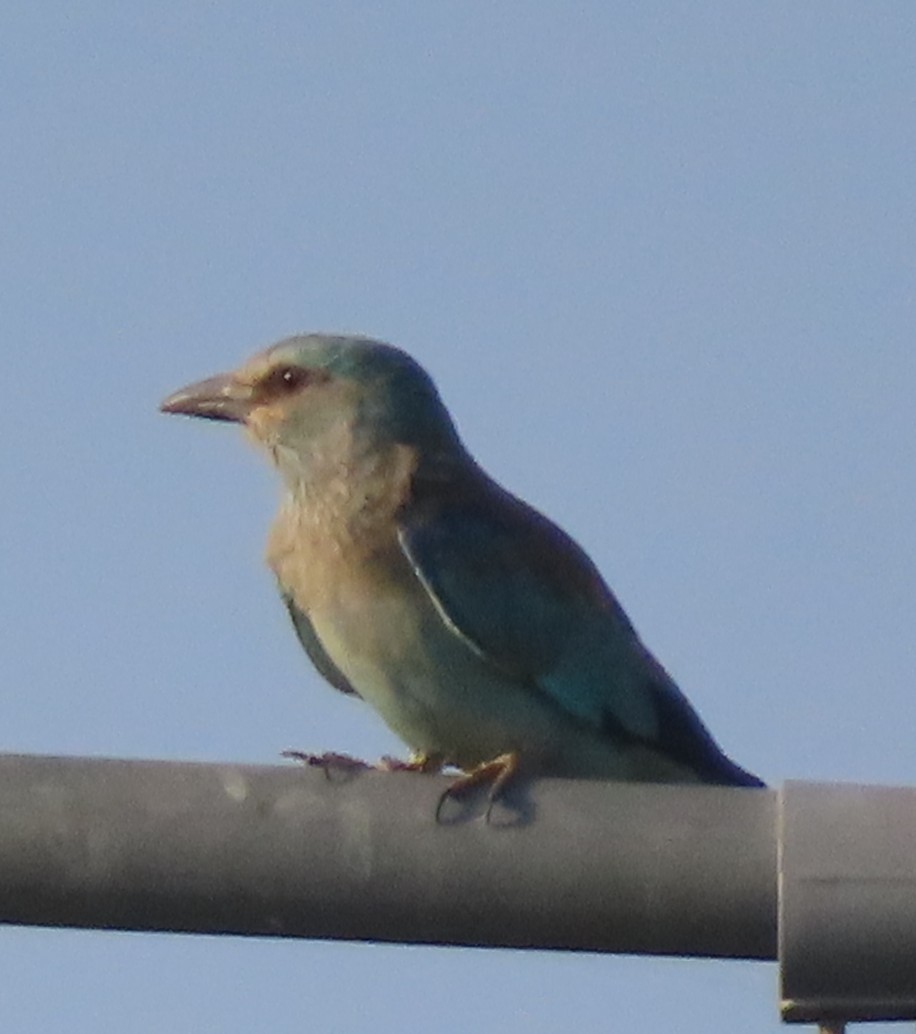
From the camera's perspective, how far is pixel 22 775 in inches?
122

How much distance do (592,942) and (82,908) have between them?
25.6 inches

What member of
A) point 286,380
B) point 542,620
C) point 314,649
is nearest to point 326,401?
point 286,380

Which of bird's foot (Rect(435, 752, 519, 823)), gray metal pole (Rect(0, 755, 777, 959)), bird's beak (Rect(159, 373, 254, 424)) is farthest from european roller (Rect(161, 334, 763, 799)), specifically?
gray metal pole (Rect(0, 755, 777, 959))

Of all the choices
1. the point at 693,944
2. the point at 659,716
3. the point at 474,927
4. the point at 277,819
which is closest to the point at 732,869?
the point at 693,944

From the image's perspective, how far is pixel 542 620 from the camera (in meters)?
5.63

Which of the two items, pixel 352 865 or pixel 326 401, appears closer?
pixel 352 865

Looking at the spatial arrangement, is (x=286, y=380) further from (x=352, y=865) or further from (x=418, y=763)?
(x=352, y=865)

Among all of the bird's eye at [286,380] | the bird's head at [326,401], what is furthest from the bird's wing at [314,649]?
the bird's eye at [286,380]

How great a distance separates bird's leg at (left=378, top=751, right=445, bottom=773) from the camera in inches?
212

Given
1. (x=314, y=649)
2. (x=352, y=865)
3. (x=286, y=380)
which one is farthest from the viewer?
(x=286, y=380)

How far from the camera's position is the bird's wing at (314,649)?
18.9 ft

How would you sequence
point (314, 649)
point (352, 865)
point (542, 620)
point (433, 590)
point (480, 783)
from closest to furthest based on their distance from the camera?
point (352, 865), point (480, 783), point (433, 590), point (542, 620), point (314, 649)

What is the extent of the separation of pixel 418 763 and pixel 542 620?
1.49 ft

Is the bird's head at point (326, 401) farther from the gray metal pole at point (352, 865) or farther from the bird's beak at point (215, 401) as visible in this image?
the gray metal pole at point (352, 865)
